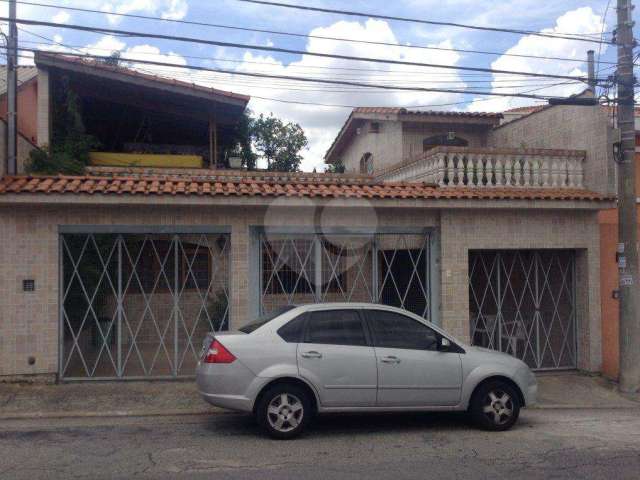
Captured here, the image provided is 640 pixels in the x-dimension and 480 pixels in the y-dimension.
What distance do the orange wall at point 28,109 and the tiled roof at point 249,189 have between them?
5.87 meters

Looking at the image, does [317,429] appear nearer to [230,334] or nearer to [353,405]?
[353,405]

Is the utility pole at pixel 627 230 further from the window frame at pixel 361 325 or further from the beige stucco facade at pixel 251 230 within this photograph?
the window frame at pixel 361 325

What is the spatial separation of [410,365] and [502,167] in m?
5.57

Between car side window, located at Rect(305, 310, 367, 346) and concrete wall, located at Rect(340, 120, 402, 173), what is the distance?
10.9 meters

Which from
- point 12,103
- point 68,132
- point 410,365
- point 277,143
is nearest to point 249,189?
point 410,365

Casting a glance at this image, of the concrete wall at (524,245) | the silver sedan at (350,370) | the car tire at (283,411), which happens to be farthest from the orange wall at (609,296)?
the car tire at (283,411)

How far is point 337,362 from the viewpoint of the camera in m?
7.23

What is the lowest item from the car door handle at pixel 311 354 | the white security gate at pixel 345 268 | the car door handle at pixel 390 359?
the car door handle at pixel 390 359

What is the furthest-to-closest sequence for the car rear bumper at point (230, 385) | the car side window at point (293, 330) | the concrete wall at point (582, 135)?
1. the concrete wall at point (582, 135)
2. the car side window at point (293, 330)
3. the car rear bumper at point (230, 385)

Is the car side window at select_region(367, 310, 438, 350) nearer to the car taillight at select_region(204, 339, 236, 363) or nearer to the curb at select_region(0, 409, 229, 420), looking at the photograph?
the car taillight at select_region(204, 339, 236, 363)

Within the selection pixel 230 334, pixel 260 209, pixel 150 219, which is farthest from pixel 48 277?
pixel 230 334

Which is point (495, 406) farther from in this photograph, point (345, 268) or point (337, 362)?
point (345, 268)

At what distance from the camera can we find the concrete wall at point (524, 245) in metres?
11.0

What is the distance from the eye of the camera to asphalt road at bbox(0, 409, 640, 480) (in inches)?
237
